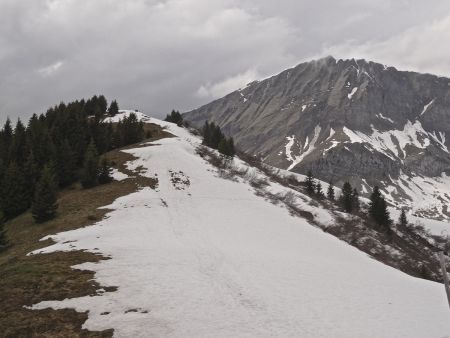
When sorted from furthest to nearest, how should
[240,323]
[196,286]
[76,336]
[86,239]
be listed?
[86,239], [196,286], [240,323], [76,336]

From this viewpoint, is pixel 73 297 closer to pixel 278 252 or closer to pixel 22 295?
pixel 22 295

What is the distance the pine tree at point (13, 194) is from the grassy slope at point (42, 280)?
6118 mm

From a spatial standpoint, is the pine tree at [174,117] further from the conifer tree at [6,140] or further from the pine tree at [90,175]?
the pine tree at [90,175]

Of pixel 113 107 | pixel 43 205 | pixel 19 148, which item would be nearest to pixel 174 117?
pixel 113 107

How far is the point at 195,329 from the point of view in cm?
1984

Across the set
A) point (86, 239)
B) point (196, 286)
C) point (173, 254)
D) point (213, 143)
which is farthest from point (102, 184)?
point (213, 143)

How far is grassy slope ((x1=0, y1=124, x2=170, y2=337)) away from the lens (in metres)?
Answer: 19.0

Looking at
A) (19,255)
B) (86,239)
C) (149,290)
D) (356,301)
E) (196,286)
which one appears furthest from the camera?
(86,239)

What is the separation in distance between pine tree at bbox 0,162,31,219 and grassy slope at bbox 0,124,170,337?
6.12 m

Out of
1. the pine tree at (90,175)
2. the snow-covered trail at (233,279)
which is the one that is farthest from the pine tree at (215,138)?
the snow-covered trail at (233,279)

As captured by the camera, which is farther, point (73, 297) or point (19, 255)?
point (19, 255)

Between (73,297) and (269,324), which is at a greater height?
(73,297)

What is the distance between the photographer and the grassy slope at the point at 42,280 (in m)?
19.0

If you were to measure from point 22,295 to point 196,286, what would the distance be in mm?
9467
